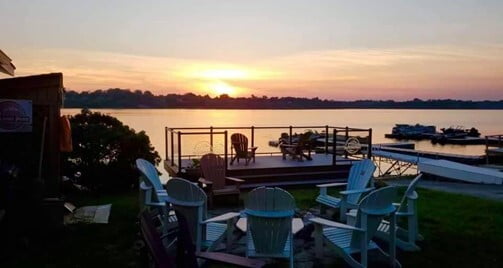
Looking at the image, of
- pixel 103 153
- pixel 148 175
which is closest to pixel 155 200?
pixel 148 175

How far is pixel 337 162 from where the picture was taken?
39.5ft

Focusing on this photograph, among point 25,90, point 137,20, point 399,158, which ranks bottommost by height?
point 399,158

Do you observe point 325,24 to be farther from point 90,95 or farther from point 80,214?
point 90,95

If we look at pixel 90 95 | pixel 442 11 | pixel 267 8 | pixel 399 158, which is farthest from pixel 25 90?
pixel 90 95

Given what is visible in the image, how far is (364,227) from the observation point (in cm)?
464

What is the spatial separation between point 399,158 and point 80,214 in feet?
69.8

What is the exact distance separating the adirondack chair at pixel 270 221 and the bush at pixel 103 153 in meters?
7.28

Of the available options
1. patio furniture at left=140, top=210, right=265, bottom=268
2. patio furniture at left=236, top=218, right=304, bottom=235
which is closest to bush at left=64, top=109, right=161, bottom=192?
patio furniture at left=236, top=218, right=304, bottom=235

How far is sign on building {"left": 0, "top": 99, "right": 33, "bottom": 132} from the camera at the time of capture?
6906mm

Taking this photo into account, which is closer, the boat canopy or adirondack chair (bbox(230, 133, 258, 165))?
the boat canopy

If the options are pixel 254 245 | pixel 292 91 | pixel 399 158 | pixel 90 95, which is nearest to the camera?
pixel 254 245

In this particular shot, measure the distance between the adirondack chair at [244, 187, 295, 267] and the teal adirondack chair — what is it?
0.48 meters

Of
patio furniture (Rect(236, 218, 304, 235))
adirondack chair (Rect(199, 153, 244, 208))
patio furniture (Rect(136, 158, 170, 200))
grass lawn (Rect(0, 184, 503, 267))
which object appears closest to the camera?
grass lawn (Rect(0, 184, 503, 267))

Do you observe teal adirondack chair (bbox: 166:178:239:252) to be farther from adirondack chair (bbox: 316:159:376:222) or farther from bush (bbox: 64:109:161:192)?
bush (bbox: 64:109:161:192)
